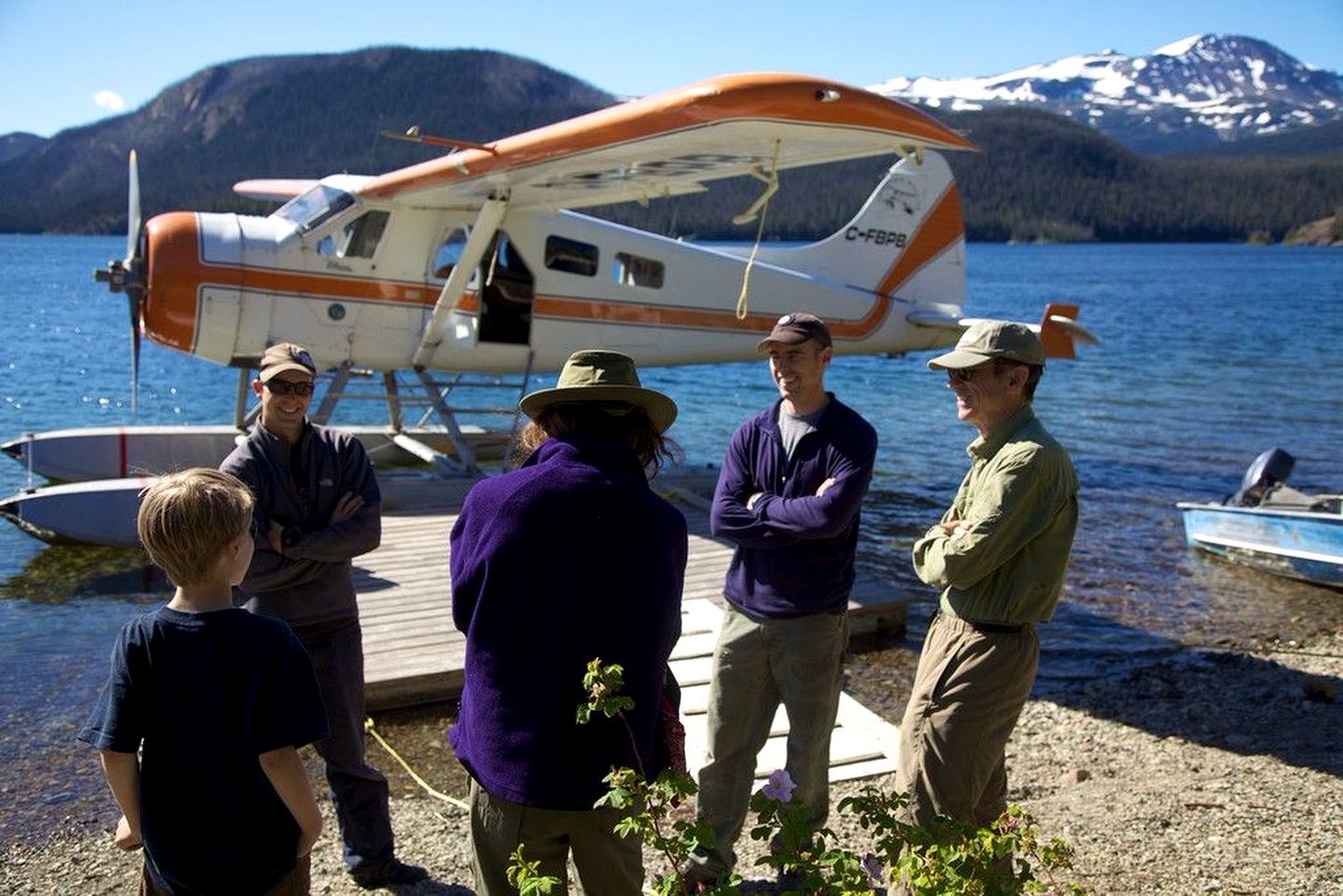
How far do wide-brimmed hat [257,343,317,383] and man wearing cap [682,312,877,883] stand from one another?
4.48 ft

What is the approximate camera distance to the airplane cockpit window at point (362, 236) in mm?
9234

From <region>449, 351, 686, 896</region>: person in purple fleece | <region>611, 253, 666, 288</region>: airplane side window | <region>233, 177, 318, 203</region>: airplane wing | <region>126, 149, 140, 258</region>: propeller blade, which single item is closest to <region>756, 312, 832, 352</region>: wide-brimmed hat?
<region>449, 351, 686, 896</region>: person in purple fleece

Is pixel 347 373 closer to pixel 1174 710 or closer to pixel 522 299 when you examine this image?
pixel 522 299

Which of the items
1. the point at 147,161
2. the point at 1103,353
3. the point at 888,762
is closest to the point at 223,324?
the point at 888,762

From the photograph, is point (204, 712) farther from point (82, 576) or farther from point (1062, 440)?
point (1062, 440)

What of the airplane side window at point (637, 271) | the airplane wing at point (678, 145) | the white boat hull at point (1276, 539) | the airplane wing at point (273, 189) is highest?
the airplane wing at point (678, 145)

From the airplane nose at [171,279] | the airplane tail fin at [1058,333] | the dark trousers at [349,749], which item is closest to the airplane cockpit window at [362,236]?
the airplane nose at [171,279]

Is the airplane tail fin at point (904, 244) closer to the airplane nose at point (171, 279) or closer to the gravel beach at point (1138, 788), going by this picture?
the airplane nose at point (171, 279)

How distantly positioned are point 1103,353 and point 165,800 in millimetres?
28560

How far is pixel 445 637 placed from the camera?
18.1 ft

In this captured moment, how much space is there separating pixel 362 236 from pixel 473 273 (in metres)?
0.95

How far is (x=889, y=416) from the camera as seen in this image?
18391 millimetres

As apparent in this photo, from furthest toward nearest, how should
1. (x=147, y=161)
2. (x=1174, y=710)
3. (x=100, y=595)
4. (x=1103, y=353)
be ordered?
(x=147, y=161), (x=1103, y=353), (x=100, y=595), (x=1174, y=710)

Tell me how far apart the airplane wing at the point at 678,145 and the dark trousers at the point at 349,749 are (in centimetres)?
424
